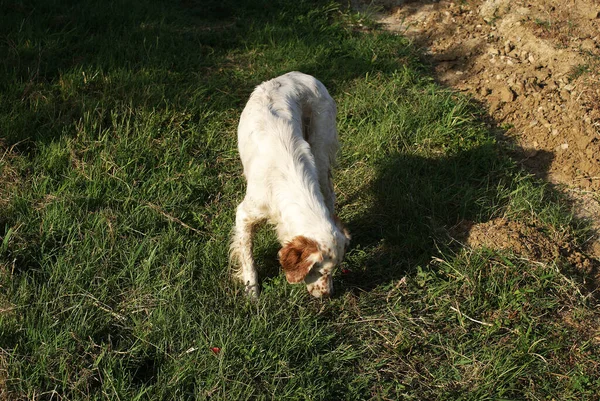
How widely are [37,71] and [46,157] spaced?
48.8 inches

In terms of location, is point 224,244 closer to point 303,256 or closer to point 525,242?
point 303,256

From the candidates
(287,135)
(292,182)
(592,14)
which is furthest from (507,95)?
(292,182)

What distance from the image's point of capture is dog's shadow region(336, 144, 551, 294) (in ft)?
14.7

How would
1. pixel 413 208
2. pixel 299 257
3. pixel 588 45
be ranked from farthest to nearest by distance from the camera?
1. pixel 588 45
2. pixel 413 208
3. pixel 299 257

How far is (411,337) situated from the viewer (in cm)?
391

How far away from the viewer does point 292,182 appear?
12.7ft

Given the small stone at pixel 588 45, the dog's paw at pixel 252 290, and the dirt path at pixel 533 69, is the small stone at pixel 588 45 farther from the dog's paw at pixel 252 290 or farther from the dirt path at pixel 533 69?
the dog's paw at pixel 252 290

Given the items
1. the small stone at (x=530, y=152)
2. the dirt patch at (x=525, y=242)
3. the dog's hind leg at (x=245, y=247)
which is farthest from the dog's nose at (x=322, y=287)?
the small stone at (x=530, y=152)

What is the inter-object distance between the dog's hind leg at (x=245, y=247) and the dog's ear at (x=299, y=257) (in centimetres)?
58

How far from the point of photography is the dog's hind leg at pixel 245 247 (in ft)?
13.5

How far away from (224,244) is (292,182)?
79 centimetres

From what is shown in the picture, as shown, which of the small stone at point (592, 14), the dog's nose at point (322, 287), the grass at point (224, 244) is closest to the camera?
the grass at point (224, 244)

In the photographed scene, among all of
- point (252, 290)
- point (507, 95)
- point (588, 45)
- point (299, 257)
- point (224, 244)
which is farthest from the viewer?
point (588, 45)

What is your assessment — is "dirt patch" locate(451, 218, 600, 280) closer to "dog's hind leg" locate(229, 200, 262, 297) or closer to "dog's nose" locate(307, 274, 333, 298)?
"dog's nose" locate(307, 274, 333, 298)
